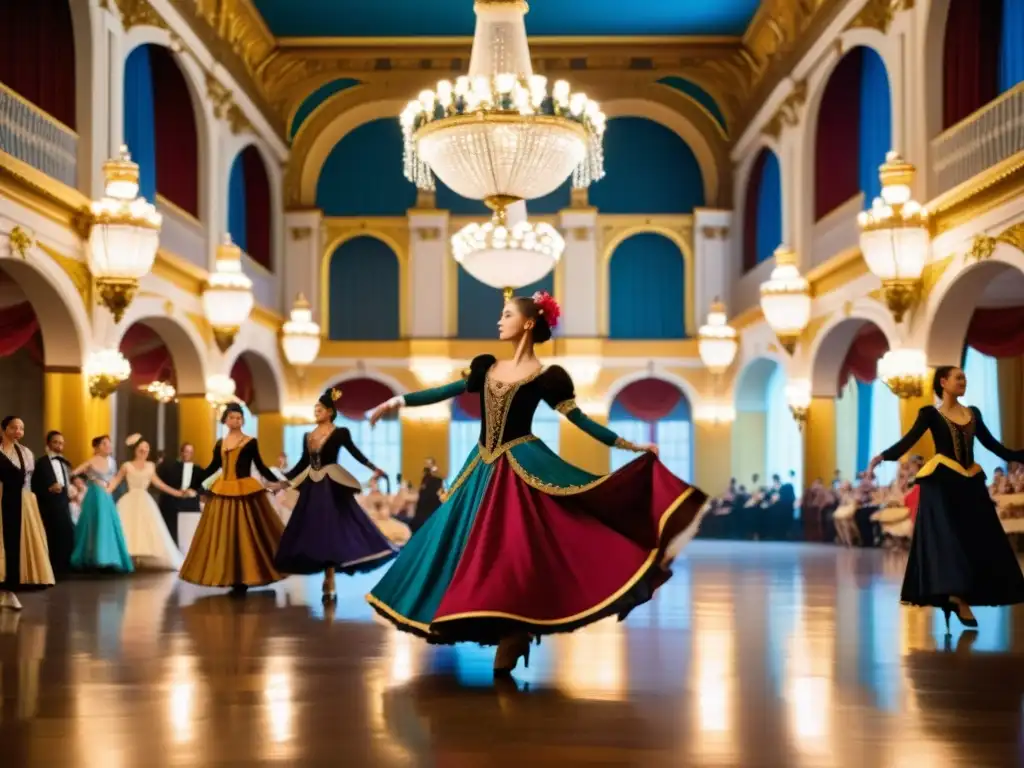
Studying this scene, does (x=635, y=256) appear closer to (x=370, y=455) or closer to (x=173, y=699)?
(x=370, y=455)

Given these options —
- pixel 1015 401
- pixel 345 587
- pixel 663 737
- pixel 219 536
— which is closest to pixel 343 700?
pixel 663 737

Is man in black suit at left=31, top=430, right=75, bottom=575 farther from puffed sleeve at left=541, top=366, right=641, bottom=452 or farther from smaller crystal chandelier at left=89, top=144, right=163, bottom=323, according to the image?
puffed sleeve at left=541, top=366, right=641, bottom=452

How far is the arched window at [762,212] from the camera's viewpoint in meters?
21.9

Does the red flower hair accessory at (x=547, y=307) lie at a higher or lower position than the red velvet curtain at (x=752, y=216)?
lower

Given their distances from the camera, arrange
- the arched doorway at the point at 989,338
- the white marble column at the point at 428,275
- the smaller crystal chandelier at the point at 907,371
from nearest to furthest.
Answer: the arched doorway at the point at 989,338
the smaller crystal chandelier at the point at 907,371
the white marble column at the point at 428,275

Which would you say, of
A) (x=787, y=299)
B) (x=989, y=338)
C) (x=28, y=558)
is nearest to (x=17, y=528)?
(x=28, y=558)

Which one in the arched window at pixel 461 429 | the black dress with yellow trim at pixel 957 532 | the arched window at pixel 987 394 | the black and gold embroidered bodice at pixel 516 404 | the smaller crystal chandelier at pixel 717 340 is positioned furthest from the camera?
the arched window at pixel 461 429

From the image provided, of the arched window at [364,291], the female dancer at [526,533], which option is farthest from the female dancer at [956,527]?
the arched window at [364,291]

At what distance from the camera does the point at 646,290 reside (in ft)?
80.0

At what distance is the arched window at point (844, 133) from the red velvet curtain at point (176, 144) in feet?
28.0

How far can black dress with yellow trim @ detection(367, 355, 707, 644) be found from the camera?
527cm

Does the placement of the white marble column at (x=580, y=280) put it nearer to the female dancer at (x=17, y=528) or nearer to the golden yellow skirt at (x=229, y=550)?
Result: the golden yellow skirt at (x=229, y=550)

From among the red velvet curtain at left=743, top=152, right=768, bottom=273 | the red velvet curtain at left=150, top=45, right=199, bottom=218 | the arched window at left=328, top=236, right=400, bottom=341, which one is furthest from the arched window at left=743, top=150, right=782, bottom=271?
the red velvet curtain at left=150, top=45, right=199, bottom=218

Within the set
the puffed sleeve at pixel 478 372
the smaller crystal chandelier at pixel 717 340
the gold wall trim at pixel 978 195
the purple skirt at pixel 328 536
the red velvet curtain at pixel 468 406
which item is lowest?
the purple skirt at pixel 328 536
